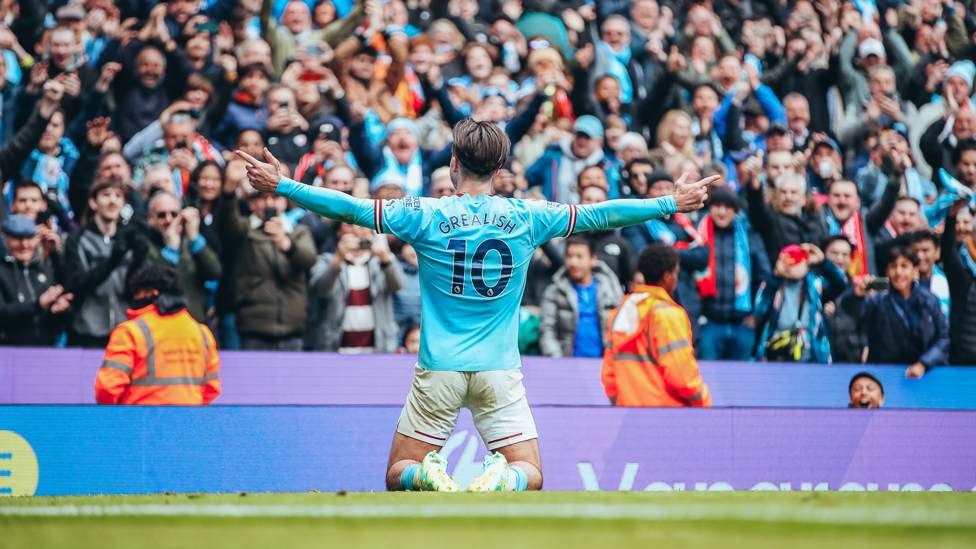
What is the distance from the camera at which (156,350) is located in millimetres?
5980

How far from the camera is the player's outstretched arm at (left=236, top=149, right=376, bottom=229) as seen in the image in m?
3.79

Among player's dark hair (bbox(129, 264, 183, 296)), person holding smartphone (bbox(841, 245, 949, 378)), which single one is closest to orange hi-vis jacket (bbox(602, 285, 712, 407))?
player's dark hair (bbox(129, 264, 183, 296))

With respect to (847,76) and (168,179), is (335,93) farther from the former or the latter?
(847,76)

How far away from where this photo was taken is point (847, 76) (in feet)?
38.0

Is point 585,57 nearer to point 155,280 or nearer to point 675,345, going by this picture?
point 675,345

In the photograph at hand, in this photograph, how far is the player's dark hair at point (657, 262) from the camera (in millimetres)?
6195

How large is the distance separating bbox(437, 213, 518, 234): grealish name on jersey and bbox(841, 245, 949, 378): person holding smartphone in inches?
239

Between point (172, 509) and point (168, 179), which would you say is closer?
point (172, 509)

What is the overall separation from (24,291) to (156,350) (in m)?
2.41

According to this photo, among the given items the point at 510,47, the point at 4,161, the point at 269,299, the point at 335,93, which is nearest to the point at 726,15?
the point at 510,47

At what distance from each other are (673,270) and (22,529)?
4.41 metres

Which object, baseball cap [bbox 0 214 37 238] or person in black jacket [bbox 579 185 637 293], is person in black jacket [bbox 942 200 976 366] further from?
baseball cap [bbox 0 214 37 238]

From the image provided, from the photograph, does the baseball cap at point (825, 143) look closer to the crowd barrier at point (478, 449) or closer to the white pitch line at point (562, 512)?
the crowd barrier at point (478, 449)

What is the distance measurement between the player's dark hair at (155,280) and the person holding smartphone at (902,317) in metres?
6.50
